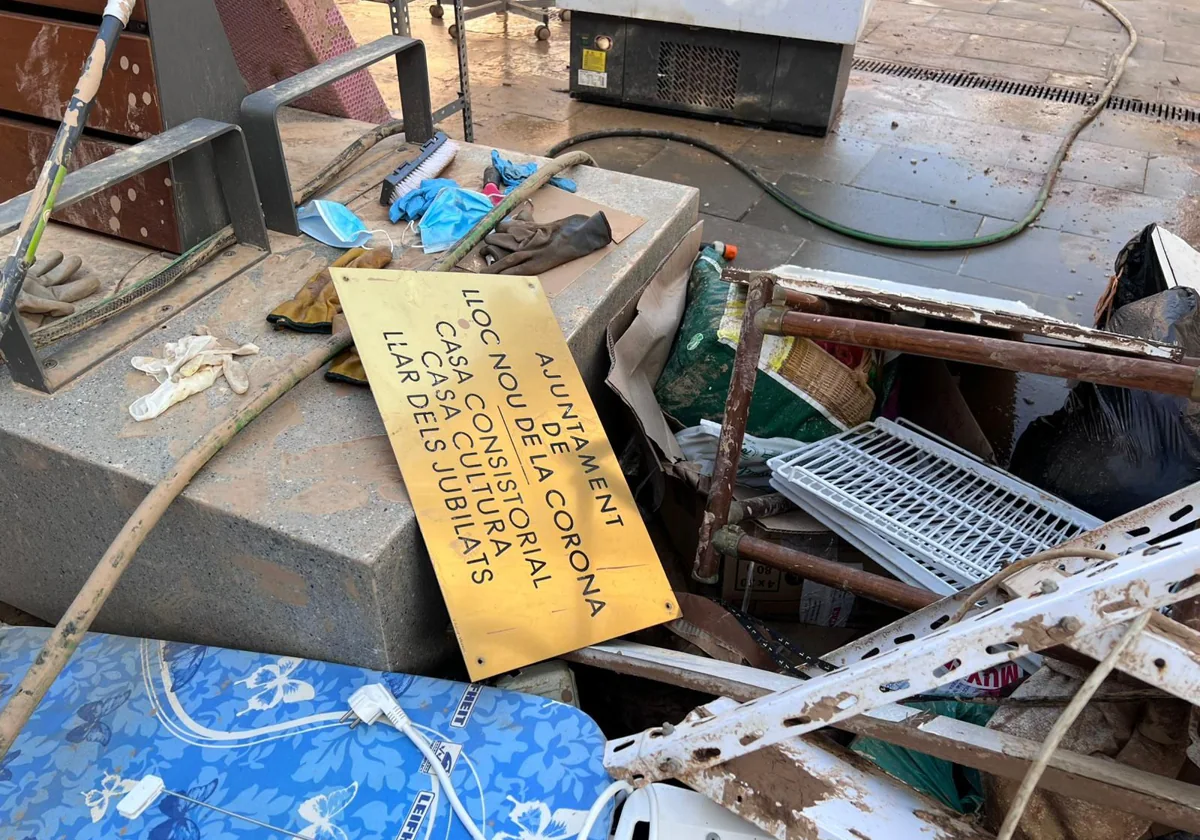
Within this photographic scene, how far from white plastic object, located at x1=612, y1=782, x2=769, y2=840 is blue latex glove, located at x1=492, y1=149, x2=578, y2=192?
2.22 metres

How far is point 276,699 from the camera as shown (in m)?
1.81

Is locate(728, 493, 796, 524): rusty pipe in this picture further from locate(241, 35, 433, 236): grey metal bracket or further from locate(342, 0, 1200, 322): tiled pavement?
locate(342, 0, 1200, 322): tiled pavement

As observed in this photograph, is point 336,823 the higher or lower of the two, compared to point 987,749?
lower

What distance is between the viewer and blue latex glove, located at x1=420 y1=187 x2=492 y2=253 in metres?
2.78

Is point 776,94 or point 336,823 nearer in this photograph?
point 336,823

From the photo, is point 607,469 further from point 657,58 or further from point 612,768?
point 657,58

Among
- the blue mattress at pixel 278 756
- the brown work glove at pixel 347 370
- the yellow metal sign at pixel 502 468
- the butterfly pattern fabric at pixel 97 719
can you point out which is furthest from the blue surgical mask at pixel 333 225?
the butterfly pattern fabric at pixel 97 719

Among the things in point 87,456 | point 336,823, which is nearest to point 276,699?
point 336,823

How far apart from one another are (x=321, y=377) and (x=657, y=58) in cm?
399

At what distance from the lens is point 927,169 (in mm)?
4984

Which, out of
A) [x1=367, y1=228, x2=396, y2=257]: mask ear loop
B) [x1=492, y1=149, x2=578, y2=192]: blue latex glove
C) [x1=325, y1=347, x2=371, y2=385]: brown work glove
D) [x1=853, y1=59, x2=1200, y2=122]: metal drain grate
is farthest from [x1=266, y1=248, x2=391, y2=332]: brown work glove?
[x1=853, y1=59, x2=1200, y2=122]: metal drain grate

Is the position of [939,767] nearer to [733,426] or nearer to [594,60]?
[733,426]

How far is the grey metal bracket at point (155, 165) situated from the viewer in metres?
2.02

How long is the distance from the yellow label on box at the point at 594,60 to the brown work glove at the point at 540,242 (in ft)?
10.2
